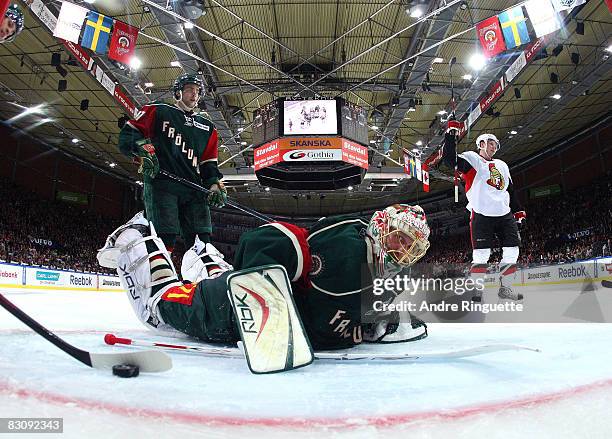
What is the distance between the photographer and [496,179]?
364 cm

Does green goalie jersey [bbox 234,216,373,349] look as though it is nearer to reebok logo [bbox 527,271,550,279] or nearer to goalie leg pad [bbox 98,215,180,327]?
goalie leg pad [bbox 98,215,180,327]

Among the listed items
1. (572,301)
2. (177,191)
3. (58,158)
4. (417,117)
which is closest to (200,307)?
(177,191)

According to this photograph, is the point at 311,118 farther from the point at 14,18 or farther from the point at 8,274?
the point at 14,18

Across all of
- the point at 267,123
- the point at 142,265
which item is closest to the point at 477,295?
the point at 142,265

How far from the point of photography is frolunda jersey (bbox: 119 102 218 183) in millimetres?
2553

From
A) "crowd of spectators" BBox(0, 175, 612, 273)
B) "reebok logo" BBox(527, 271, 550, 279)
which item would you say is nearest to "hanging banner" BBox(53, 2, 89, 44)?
"reebok logo" BBox(527, 271, 550, 279)

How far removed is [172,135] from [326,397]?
6.76 ft

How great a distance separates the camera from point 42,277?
8.84 m

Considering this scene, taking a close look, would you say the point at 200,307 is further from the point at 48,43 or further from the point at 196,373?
the point at 48,43

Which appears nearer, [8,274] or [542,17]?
[542,17]

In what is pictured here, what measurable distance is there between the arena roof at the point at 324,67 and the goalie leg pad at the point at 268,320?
6.66 meters

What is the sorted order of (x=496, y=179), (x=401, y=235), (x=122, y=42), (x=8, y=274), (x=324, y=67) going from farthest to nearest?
(x=324, y=67)
(x=8, y=274)
(x=122, y=42)
(x=496, y=179)
(x=401, y=235)

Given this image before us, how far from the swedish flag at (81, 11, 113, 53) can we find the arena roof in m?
0.73

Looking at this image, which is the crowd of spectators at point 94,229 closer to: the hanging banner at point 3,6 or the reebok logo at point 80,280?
the reebok logo at point 80,280
